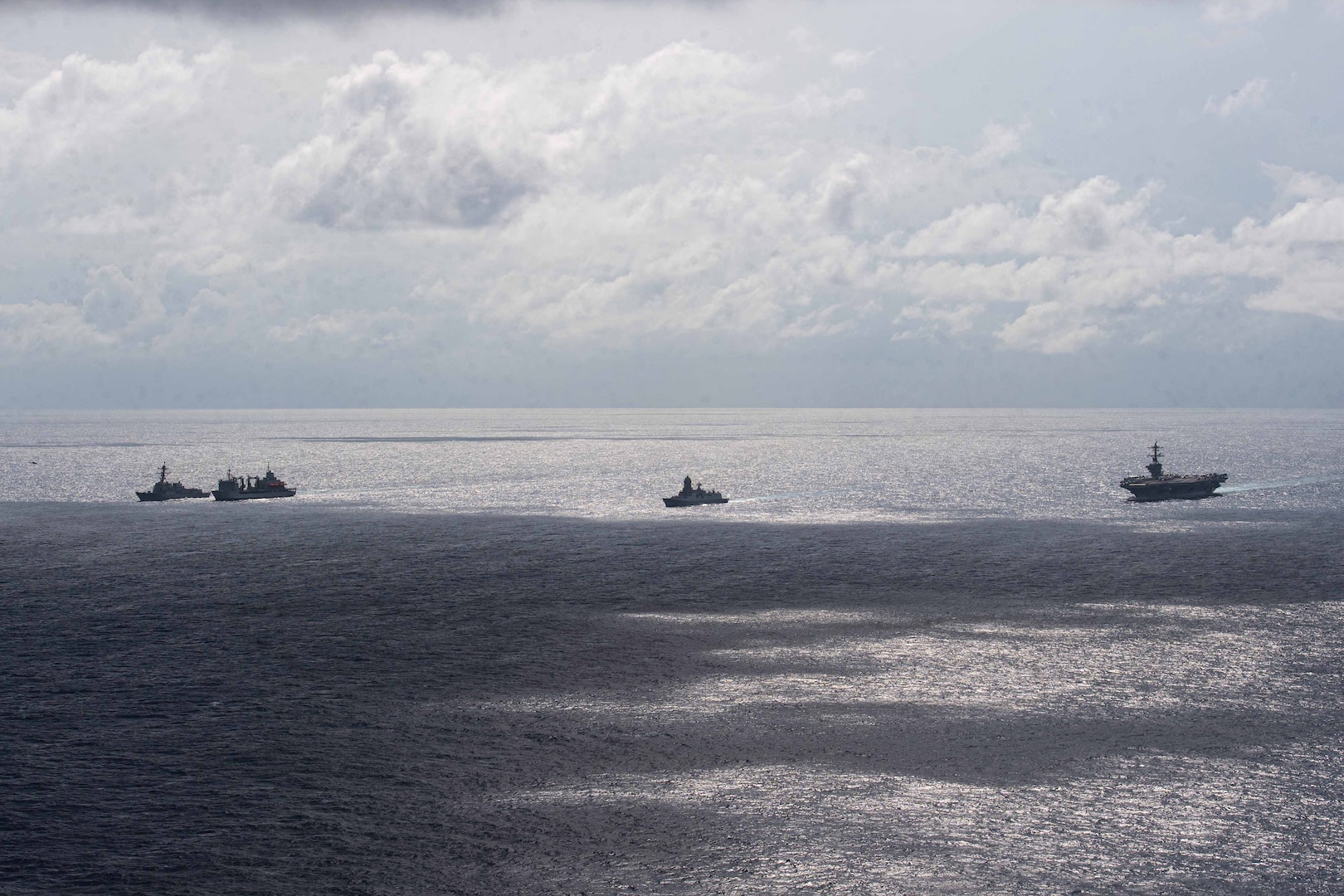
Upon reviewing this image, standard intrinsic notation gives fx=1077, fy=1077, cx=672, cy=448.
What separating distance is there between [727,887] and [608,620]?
45037mm

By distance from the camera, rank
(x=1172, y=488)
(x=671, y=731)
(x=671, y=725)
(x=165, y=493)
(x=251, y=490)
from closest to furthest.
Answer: (x=671, y=731) → (x=671, y=725) → (x=165, y=493) → (x=1172, y=488) → (x=251, y=490)

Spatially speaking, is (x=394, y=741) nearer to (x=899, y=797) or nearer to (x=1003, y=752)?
(x=899, y=797)

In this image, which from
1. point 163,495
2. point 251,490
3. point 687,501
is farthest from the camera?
point 251,490

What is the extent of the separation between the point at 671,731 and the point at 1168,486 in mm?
154439

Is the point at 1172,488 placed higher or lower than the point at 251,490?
lower

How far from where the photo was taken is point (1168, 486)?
182500mm

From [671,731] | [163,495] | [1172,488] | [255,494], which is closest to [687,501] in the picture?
[255,494]

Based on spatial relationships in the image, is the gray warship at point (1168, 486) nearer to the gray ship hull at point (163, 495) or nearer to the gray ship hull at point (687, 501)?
the gray ship hull at point (687, 501)

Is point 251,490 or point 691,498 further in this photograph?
point 251,490

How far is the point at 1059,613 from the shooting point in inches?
3282

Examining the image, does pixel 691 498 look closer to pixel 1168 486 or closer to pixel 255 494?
pixel 255 494

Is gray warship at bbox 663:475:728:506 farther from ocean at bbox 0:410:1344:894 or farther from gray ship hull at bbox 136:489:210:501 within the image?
gray ship hull at bbox 136:489:210:501

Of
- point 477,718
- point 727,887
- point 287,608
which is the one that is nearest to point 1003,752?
point 727,887

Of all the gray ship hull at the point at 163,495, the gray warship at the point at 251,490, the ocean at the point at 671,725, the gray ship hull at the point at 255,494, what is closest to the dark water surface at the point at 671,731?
the ocean at the point at 671,725
